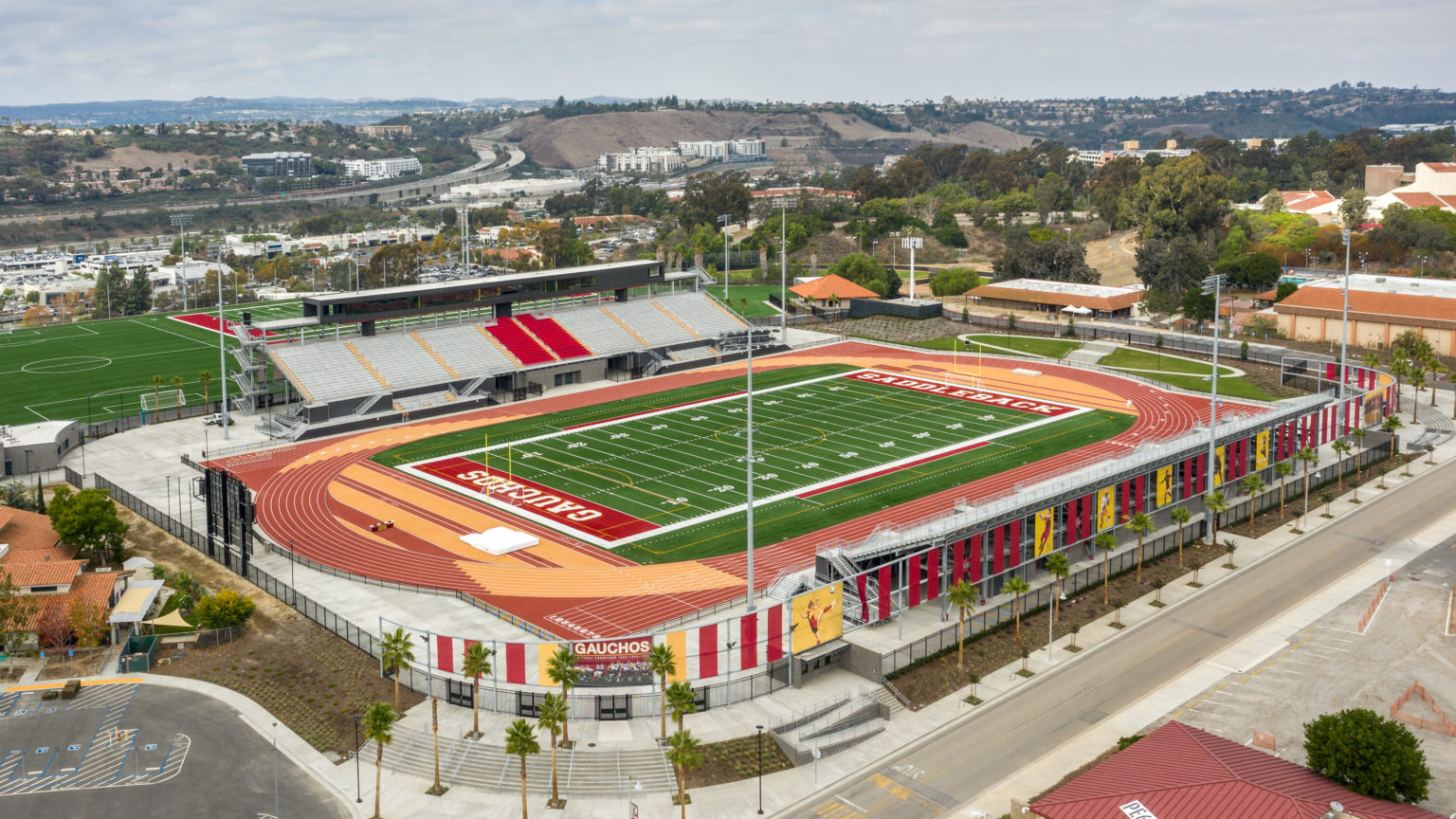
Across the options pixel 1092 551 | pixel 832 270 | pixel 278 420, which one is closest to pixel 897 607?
pixel 1092 551

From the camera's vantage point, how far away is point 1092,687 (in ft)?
142

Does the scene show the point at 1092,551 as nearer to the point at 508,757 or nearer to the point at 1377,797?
the point at 1377,797

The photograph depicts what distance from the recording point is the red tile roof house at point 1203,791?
31969 mm

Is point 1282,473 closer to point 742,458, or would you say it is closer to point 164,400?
point 742,458

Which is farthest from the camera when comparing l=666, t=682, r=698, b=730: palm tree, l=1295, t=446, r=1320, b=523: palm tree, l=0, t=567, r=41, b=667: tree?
l=1295, t=446, r=1320, b=523: palm tree

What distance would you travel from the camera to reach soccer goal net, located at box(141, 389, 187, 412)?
86062 millimetres

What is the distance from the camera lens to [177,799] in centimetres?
3625

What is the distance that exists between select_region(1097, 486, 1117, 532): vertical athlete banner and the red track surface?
603 cm

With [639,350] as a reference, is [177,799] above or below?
below

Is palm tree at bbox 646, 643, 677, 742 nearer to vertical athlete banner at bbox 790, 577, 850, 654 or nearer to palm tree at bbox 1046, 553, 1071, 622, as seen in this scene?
vertical athlete banner at bbox 790, 577, 850, 654

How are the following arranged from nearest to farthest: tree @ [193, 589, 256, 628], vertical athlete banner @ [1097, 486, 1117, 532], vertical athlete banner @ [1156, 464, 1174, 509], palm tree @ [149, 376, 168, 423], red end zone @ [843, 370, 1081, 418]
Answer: tree @ [193, 589, 256, 628] → vertical athlete banner @ [1097, 486, 1117, 532] → vertical athlete banner @ [1156, 464, 1174, 509] → red end zone @ [843, 370, 1081, 418] → palm tree @ [149, 376, 168, 423]

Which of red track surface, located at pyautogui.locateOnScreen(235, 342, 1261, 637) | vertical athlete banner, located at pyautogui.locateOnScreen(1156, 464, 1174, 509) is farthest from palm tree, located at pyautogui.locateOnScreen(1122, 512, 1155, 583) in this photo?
red track surface, located at pyautogui.locateOnScreen(235, 342, 1261, 637)

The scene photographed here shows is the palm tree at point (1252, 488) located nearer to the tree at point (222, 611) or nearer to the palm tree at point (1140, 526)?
the palm tree at point (1140, 526)

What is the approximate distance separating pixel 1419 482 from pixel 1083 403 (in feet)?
72.2
